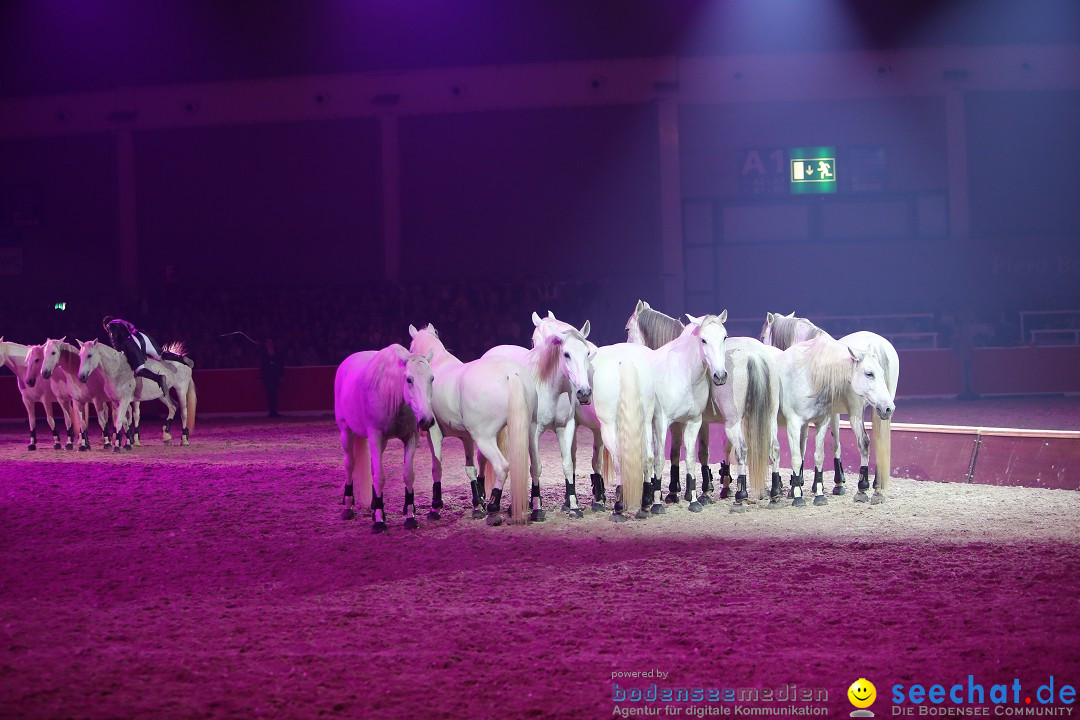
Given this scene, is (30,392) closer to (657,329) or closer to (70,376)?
(70,376)

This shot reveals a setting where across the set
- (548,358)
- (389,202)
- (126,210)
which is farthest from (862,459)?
(126,210)

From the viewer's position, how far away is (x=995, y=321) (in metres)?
23.1

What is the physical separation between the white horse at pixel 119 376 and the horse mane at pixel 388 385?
8451mm

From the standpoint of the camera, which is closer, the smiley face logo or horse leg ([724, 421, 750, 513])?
the smiley face logo

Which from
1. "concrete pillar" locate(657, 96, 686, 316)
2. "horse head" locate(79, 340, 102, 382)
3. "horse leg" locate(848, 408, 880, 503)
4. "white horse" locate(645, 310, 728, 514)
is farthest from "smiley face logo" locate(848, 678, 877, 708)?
"concrete pillar" locate(657, 96, 686, 316)

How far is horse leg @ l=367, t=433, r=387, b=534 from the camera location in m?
7.95

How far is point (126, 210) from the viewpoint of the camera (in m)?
26.6

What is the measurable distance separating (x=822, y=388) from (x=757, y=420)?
2.35 ft

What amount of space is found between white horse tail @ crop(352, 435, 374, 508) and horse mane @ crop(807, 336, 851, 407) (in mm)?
4398

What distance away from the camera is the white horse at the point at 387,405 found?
7621 millimetres

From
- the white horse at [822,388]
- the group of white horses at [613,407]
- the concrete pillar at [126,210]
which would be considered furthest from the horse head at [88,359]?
the concrete pillar at [126,210]

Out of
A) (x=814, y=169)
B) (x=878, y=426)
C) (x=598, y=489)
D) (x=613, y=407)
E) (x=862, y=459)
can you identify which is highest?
(x=814, y=169)

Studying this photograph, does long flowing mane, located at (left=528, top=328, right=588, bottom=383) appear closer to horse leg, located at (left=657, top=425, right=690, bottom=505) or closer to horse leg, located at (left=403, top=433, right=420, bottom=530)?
horse leg, located at (left=403, top=433, right=420, bottom=530)

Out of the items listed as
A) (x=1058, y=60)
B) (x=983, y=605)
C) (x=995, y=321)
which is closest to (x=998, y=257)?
(x=995, y=321)
